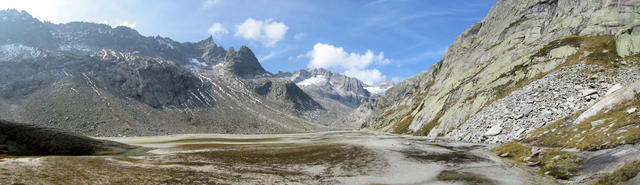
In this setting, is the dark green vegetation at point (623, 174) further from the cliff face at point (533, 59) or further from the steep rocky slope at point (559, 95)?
the cliff face at point (533, 59)

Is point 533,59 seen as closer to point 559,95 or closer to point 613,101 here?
point 559,95

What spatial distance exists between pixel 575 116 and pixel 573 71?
84.8 feet

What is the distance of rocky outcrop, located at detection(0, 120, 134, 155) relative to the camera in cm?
3341

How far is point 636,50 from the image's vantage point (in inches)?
2093

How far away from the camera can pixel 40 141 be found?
36.6 meters

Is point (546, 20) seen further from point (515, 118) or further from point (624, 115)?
point (624, 115)

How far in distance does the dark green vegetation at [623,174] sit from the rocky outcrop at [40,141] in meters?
57.2

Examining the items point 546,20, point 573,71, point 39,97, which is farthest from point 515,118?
point 39,97

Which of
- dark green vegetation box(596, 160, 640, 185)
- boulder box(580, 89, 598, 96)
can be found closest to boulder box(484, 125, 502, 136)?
boulder box(580, 89, 598, 96)

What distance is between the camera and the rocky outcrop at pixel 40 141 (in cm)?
3341

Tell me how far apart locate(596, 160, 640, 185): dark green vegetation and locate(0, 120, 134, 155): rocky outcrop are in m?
57.2

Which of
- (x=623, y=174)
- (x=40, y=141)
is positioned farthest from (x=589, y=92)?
(x=40, y=141)

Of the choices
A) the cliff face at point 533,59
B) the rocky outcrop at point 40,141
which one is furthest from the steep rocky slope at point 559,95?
the rocky outcrop at point 40,141

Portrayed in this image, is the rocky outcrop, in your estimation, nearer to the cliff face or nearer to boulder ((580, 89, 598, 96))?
the cliff face
